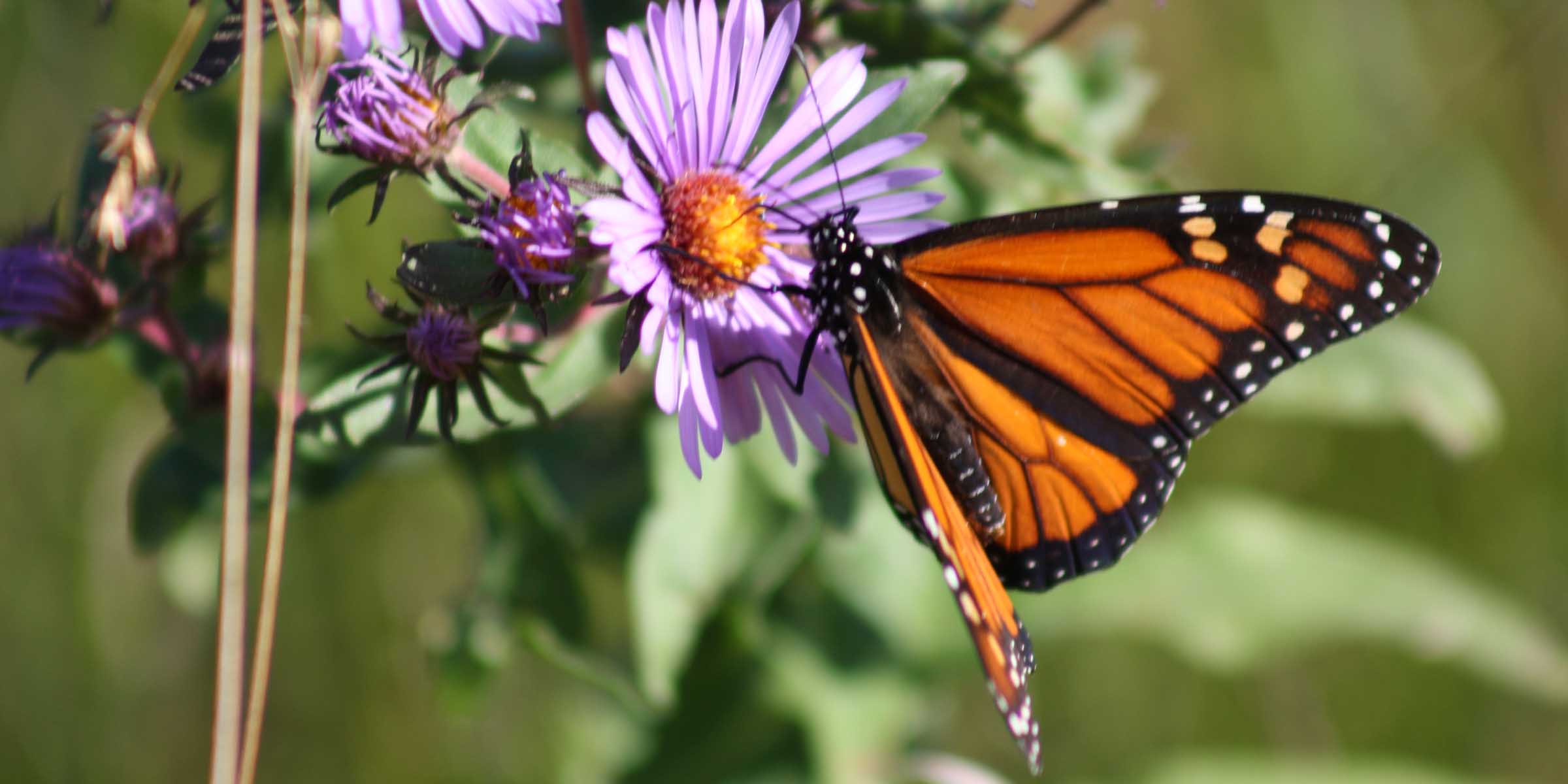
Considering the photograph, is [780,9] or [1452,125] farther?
[1452,125]

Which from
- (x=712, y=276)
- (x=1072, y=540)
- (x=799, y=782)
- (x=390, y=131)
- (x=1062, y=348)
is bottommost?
(x=799, y=782)

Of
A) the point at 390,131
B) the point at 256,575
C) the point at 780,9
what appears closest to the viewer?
the point at 390,131

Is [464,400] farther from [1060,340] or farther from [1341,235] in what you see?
[1341,235]

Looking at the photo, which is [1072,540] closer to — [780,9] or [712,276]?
[712,276]

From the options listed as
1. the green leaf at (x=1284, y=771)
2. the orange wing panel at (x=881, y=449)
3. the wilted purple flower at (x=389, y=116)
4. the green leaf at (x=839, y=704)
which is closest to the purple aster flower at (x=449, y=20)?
the wilted purple flower at (x=389, y=116)

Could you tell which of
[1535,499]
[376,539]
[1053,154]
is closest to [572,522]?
[1053,154]

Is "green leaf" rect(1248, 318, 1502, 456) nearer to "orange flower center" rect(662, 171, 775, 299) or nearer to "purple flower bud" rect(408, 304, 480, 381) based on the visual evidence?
"orange flower center" rect(662, 171, 775, 299)

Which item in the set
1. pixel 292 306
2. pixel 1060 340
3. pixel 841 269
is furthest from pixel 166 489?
pixel 1060 340
